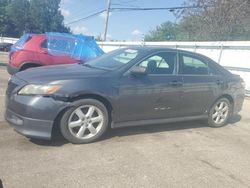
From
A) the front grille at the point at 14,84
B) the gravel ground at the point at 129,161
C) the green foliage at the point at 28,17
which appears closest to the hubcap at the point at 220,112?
the gravel ground at the point at 129,161

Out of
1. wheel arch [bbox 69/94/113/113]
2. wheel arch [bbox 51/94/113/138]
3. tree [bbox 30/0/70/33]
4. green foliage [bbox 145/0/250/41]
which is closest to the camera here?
wheel arch [bbox 51/94/113/138]

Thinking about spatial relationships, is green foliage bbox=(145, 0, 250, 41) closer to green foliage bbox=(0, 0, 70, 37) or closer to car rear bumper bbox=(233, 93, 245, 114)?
car rear bumper bbox=(233, 93, 245, 114)

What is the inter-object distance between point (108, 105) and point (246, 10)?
62.1 ft

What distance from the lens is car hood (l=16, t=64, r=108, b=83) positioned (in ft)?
17.0

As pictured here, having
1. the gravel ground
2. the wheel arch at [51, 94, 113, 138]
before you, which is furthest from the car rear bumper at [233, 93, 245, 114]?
the wheel arch at [51, 94, 113, 138]

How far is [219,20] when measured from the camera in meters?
23.9

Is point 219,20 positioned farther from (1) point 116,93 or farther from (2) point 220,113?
(1) point 116,93

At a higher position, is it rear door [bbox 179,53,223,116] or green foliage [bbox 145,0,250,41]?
green foliage [bbox 145,0,250,41]

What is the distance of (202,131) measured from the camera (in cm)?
691

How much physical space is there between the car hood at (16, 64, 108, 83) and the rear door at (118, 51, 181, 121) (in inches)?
20.9

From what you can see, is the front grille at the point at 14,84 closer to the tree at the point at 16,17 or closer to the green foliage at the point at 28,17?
the green foliage at the point at 28,17

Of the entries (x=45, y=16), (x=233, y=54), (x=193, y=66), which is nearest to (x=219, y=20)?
(x=233, y=54)

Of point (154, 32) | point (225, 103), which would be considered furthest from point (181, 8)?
point (154, 32)

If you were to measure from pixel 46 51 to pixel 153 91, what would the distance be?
5.43 meters
